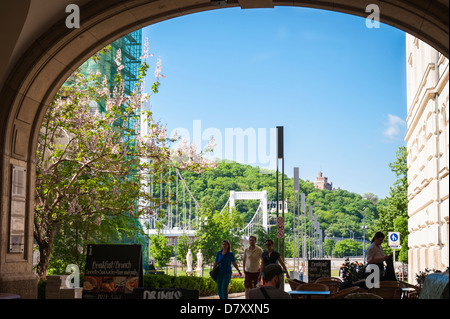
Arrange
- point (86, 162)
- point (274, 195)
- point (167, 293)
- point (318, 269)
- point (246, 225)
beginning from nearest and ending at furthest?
point (167, 293) → point (86, 162) → point (318, 269) → point (246, 225) → point (274, 195)

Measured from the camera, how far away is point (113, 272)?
9.17 m

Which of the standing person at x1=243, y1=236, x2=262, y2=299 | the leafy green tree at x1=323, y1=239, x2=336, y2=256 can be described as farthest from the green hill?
the standing person at x1=243, y1=236, x2=262, y2=299

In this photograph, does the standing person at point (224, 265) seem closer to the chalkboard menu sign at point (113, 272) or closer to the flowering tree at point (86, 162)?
the flowering tree at point (86, 162)

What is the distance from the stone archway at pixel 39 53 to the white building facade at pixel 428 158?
32.0 feet

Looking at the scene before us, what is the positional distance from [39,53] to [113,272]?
419 centimetres

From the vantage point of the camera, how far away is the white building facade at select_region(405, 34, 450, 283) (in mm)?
22203

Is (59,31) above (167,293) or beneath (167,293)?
above

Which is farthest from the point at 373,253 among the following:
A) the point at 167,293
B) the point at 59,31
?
the point at 59,31

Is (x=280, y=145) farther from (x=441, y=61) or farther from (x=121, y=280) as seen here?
(x=121, y=280)

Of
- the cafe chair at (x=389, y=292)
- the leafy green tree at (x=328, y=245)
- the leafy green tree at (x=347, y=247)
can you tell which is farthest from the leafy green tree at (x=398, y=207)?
the leafy green tree at (x=347, y=247)

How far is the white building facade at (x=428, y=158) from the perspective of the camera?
72.8ft

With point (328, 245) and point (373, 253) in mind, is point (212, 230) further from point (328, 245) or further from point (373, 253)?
point (328, 245)

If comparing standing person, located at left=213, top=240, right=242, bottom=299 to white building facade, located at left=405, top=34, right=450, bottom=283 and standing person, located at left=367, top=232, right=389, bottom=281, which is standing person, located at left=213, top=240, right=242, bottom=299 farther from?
white building facade, located at left=405, top=34, right=450, bottom=283
